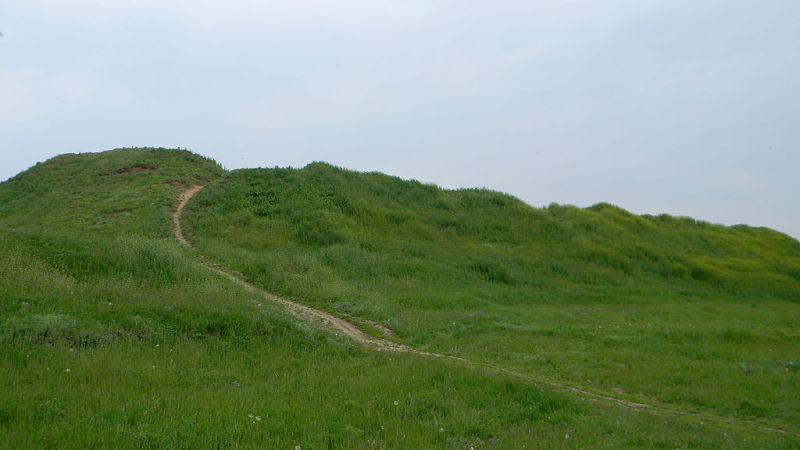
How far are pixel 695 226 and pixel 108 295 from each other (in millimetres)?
38569

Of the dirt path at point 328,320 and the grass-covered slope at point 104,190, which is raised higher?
the grass-covered slope at point 104,190

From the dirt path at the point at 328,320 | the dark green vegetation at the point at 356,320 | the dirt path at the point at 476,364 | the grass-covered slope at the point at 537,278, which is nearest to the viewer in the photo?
the dark green vegetation at the point at 356,320

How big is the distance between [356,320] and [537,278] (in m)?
11.8

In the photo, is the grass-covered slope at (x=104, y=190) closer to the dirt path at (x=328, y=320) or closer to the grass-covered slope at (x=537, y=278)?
the grass-covered slope at (x=537, y=278)

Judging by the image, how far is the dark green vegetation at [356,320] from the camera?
7141 mm

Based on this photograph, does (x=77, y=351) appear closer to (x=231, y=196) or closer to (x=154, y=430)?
(x=154, y=430)

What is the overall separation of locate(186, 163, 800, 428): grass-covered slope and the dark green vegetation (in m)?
0.11

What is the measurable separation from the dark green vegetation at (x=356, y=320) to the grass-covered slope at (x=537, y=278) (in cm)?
11

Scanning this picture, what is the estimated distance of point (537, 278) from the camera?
25.6 m

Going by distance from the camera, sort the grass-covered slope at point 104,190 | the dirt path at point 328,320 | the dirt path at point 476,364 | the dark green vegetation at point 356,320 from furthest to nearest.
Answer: the grass-covered slope at point 104,190, the dirt path at point 328,320, the dirt path at point 476,364, the dark green vegetation at point 356,320

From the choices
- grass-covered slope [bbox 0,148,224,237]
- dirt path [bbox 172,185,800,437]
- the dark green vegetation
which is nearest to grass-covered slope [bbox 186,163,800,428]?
the dark green vegetation

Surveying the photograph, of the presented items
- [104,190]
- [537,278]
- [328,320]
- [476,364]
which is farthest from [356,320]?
[104,190]

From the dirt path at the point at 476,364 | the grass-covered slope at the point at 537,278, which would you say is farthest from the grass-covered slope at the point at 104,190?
the dirt path at the point at 476,364

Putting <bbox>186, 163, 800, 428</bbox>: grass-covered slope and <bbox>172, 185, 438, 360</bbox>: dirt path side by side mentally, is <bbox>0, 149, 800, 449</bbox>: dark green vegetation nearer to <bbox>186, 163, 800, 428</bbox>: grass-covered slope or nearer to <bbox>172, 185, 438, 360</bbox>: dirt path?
<bbox>186, 163, 800, 428</bbox>: grass-covered slope
